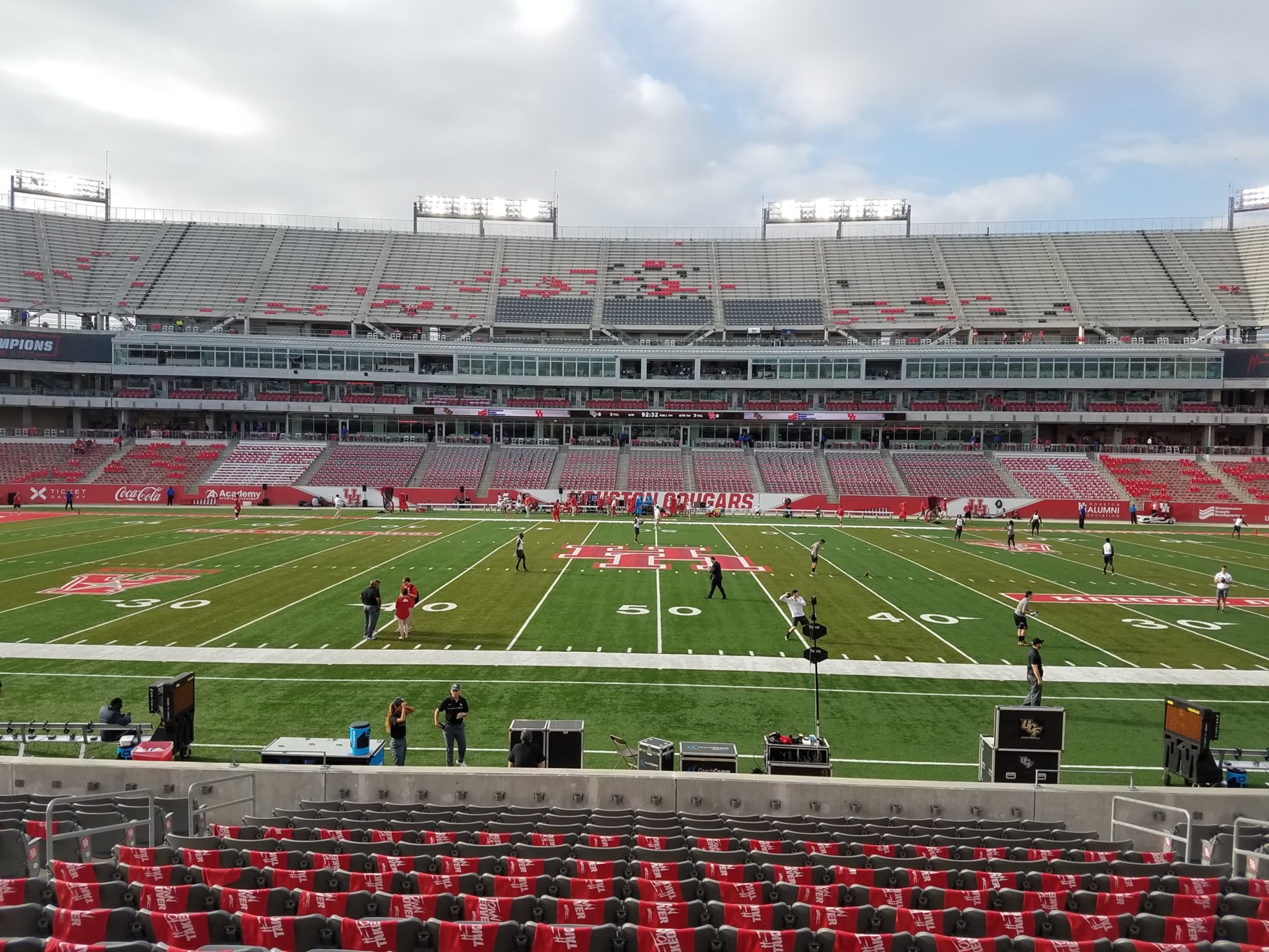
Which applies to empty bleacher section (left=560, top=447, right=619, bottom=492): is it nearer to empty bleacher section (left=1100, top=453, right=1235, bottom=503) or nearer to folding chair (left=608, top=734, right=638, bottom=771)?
empty bleacher section (left=1100, top=453, right=1235, bottom=503)

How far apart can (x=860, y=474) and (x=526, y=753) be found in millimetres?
54988

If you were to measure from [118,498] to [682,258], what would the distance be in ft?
191

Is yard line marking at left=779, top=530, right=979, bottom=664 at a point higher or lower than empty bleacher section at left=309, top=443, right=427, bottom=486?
lower

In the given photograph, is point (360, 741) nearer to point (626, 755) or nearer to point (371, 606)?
point (626, 755)

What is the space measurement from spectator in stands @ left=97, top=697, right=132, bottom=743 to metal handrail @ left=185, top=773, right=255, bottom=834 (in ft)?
13.0

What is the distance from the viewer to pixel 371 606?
18422mm

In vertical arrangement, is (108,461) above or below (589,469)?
below

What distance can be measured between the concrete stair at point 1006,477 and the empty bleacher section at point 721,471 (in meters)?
19.7

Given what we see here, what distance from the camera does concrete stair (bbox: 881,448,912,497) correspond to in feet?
191

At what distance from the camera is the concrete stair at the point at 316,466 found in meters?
57.6

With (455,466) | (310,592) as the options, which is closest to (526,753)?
(310,592)

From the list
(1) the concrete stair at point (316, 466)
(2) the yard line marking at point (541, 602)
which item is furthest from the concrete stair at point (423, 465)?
(2) the yard line marking at point (541, 602)

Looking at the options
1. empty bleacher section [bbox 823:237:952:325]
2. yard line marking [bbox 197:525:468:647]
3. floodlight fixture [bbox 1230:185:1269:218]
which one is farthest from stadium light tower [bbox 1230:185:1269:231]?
yard line marking [bbox 197:525:468:647]

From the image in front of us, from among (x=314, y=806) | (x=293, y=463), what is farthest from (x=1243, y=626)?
(x=293, y=463)
